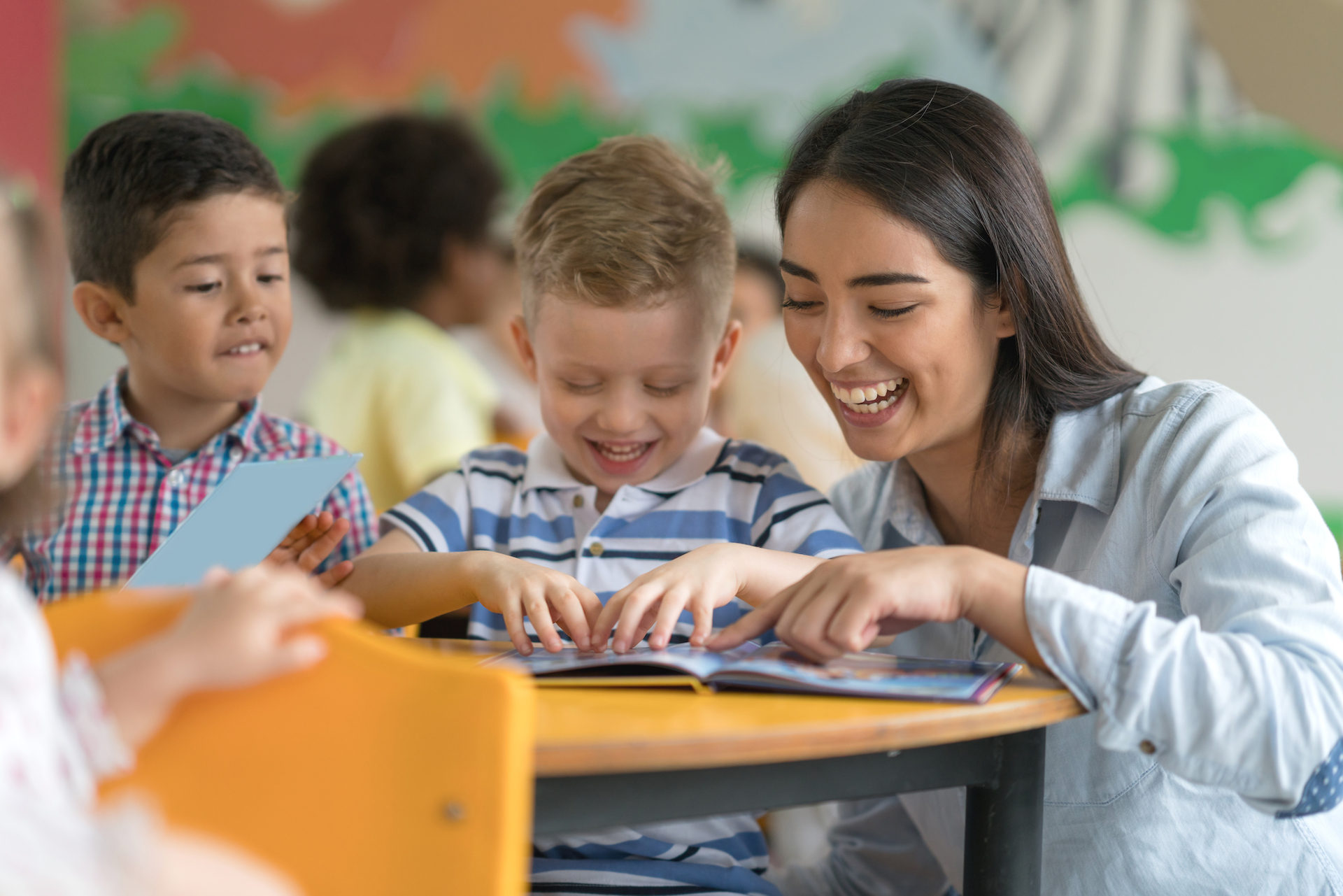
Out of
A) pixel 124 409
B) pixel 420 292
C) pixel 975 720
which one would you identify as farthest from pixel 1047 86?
pixel 975 720

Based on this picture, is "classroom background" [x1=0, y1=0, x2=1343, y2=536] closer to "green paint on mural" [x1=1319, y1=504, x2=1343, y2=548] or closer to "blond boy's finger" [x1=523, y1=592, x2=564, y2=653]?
"green paint on mural" [x1=1319, y1=504, x2=1343, y2=548]

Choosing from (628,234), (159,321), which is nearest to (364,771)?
(628,234)

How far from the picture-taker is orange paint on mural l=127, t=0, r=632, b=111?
415 centimetres

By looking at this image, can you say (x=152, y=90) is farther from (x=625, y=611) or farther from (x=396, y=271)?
(x=625, y=611)

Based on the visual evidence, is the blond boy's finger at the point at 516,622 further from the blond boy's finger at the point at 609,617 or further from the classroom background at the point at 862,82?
the classroom background at the point at 862,82

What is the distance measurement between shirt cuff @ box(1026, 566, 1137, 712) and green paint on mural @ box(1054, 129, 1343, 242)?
125 inches

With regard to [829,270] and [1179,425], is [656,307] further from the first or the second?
[1179,425]

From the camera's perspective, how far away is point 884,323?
1.18m

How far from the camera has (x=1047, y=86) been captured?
12.7ft

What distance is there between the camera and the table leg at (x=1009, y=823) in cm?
86

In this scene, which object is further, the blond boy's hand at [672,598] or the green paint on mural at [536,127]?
the green paint on mural at [536,127]

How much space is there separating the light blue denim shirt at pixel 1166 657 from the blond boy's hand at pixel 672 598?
0.89 feet


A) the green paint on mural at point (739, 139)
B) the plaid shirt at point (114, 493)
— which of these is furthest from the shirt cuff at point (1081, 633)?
the green paint on mural at point (739, 139)

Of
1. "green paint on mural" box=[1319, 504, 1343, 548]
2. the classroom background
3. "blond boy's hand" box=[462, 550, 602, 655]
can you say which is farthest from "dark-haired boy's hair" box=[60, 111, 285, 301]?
"green paint on mural" box=[1319, 504, 1343, 548]
